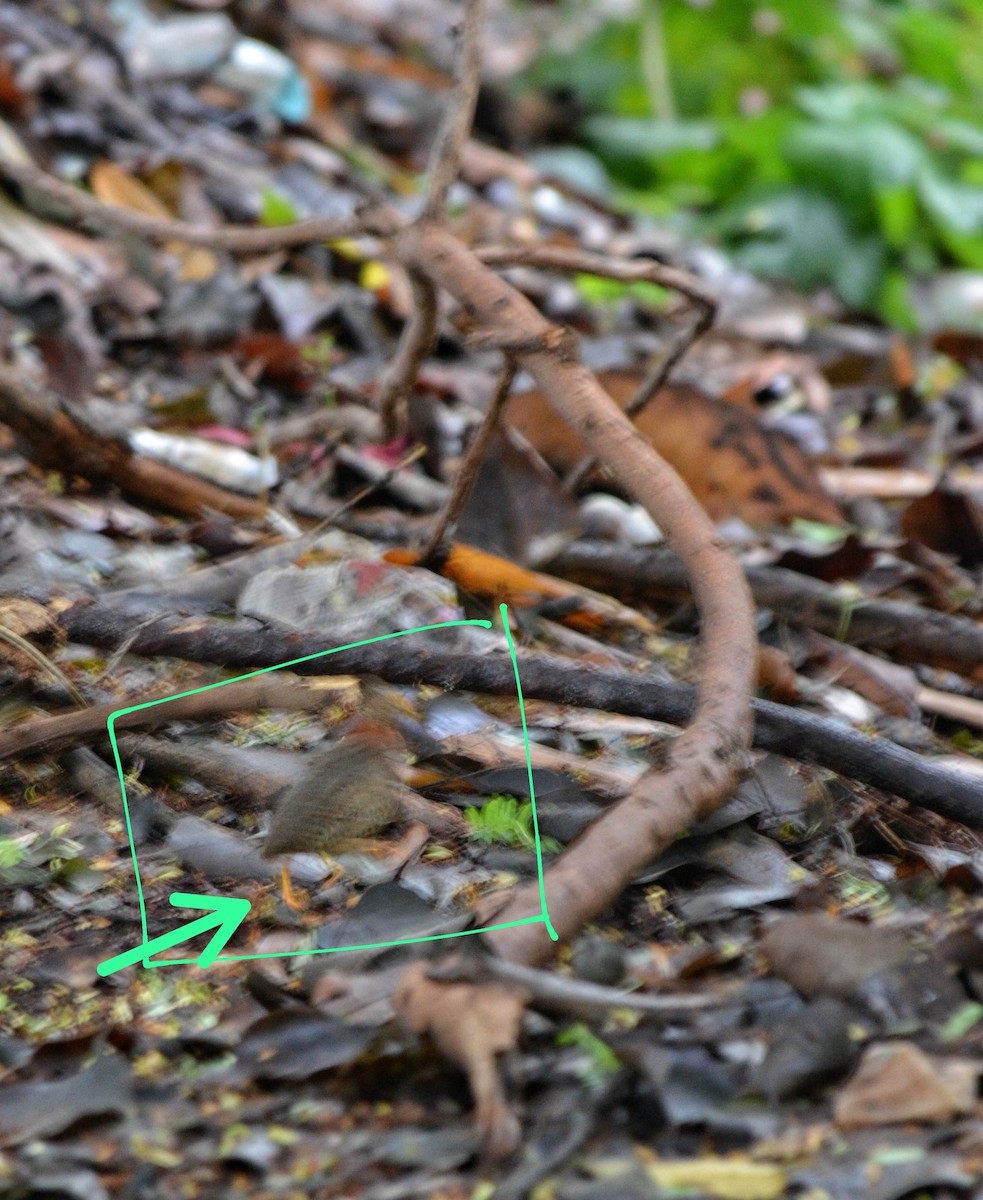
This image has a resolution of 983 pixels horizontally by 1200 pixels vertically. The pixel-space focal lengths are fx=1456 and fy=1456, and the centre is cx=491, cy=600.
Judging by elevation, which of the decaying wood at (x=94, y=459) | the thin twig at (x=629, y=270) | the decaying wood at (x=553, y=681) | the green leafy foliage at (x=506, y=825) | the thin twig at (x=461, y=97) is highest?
the thin twig at (x=461, y=97)

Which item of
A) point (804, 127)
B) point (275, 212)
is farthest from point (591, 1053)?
point (804, 127)

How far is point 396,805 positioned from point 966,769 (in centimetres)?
65

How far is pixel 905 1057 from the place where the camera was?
40.8 inches

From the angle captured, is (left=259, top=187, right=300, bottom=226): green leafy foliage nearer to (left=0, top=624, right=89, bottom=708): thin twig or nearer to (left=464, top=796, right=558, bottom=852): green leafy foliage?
(left=0, top=624, right=89, bottom=708): thin twig

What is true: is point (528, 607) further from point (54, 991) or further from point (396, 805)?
point (54, 991)

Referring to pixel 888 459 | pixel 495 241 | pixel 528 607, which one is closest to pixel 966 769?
pixel 528 607

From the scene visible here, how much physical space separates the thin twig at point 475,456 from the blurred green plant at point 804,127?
8.91ft

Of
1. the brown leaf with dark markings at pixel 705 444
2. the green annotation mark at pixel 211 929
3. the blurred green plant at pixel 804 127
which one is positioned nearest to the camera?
the green annotation mark at pixel 211 929

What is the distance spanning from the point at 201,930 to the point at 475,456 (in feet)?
2.23

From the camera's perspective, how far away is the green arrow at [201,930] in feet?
4.12

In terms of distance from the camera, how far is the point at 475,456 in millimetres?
1730

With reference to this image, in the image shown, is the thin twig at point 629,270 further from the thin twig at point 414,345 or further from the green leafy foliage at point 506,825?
the green leafy foliage at point 506,825

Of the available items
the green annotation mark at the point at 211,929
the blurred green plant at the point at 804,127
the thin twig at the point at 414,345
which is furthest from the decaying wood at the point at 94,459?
the blurred green plant at the point at 804,127

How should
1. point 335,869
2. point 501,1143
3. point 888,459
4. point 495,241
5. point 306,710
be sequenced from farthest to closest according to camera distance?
point 495,241
point 888,459
point 306,710
point 335,869
point 501,1143
